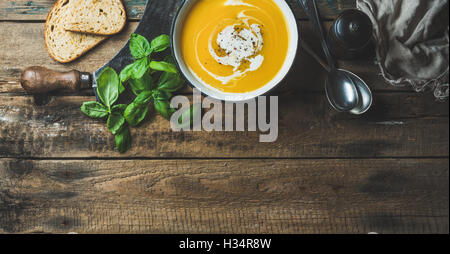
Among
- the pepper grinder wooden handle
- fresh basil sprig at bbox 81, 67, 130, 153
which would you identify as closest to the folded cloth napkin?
fresh basil sprig at bbox 81, 67, 130, 153

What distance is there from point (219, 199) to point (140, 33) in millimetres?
526

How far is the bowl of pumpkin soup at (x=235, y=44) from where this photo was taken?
87cm

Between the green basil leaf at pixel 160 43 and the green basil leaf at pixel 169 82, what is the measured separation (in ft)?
0.22

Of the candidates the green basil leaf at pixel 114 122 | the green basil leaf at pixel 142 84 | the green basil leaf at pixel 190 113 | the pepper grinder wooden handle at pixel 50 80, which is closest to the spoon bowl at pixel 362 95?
the green basil leaf at pixel 190 113

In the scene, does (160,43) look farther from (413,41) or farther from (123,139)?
(413,41)

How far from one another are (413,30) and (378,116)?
25 centimetres

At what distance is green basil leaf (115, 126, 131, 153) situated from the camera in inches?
38.3

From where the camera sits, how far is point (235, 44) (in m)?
0.87

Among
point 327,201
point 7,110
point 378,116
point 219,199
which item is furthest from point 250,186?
point 7,110

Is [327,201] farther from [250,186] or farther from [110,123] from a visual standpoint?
[110,123]

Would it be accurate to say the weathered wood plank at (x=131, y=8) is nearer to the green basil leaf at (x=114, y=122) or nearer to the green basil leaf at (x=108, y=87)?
the green basil leaf at (x=108, y=87)

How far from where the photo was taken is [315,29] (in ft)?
3.16
